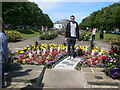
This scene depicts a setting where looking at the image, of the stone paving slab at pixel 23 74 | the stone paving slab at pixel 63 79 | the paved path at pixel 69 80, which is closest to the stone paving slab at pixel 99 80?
the paved path at pixel 69 80

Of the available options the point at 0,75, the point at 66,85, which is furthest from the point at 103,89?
the point at 0,75

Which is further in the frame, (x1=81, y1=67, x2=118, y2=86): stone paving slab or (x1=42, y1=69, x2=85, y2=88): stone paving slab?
(x1=42, y1=69, x2=85, y2=88): stone paving slab

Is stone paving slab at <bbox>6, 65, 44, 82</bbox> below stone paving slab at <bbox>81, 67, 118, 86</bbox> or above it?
above

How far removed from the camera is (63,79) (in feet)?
14.2

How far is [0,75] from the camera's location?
10.1ft

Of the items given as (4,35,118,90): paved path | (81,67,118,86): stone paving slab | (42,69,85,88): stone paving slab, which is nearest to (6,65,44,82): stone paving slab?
(4,35,118,90): paved path

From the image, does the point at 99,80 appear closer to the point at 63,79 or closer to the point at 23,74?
the point at 63,79

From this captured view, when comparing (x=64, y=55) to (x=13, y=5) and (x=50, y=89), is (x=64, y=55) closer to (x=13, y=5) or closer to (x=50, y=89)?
(x=50, y=89)

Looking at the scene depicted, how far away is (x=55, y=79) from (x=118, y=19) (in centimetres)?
4759

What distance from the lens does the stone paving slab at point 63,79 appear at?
3.93 metres

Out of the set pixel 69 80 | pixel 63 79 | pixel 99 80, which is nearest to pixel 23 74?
pixel 63 79

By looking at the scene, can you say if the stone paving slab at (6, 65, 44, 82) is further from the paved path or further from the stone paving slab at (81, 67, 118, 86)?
the stone paving slab at (81, 67, 118, 86)

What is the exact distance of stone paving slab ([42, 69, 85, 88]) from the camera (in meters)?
3.93

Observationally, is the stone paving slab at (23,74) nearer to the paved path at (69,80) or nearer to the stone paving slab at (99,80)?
the paved path at (69,80)
